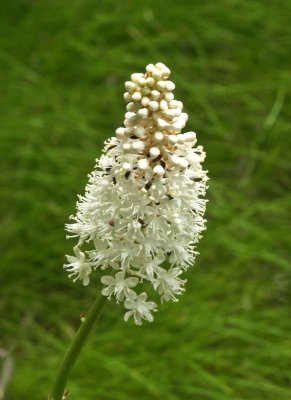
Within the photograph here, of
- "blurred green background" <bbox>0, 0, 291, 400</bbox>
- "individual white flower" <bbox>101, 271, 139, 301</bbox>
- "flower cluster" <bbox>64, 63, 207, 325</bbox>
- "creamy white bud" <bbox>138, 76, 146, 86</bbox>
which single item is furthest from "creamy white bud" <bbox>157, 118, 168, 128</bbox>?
"blurred green background" <bbox>0, 0, 291, 400</bbox>

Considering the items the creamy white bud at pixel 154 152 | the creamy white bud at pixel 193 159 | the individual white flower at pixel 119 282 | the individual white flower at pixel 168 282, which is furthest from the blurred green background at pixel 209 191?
the creamy white bud at pixel 154 152

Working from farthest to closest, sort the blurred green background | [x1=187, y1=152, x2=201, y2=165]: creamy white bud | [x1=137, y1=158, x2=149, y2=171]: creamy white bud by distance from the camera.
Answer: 1. the blurred green background
2. [x1=187, y1=152, x2=201, y2=165]: creamy white bud
3. [x1=137, y1=158, x2=149, y2=171]: creamy white bud

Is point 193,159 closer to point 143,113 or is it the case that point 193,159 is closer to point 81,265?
point 143,113

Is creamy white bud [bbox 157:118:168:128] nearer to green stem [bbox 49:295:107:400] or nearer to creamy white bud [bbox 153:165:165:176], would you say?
creamy white bud [bbox 153:165:165:176]

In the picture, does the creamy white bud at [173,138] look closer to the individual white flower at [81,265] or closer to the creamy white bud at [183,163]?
the creamy white bud at [183,163]

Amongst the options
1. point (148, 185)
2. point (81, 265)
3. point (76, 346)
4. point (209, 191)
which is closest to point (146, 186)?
point (148, 185)

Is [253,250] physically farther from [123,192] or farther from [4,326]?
[123,192]

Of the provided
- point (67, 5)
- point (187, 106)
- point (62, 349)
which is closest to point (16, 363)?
point (62, 349)
